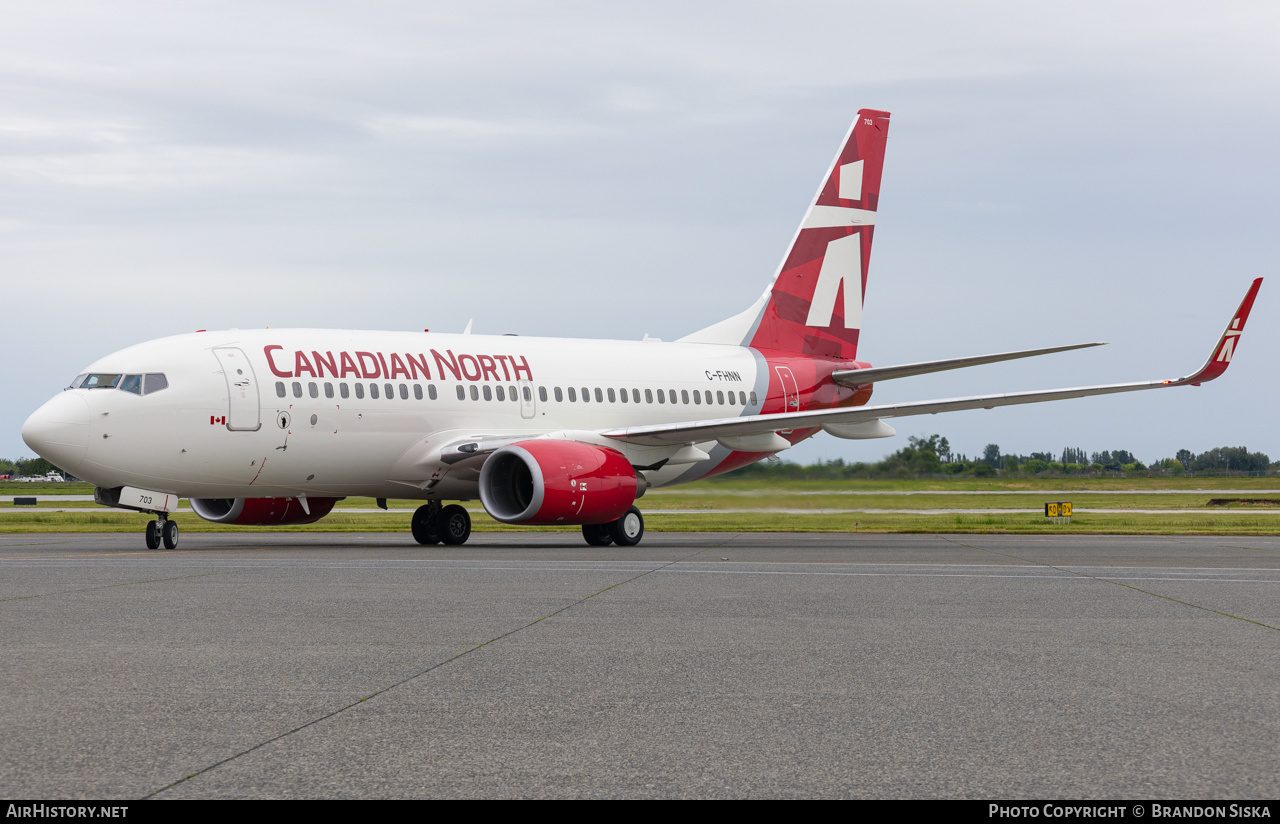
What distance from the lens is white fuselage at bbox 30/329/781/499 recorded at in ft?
65.6

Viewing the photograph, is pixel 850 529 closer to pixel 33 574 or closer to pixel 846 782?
pixel 33 574

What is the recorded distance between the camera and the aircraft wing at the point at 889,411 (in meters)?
22.6

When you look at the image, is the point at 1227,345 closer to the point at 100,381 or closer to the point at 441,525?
the point at 441,525

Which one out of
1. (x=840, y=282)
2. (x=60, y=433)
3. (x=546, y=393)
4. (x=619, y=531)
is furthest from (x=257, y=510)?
(x=840, y=282)

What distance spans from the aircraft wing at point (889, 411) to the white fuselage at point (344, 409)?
1105mm

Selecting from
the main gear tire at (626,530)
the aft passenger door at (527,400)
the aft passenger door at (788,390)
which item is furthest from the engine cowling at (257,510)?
the aft passenger door at (788,390)

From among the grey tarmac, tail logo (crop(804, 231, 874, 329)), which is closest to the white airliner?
tail logo (crop(804, 231, 874, 329))

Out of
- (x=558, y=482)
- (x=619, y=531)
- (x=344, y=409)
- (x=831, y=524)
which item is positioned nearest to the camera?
(x=558, y=482)

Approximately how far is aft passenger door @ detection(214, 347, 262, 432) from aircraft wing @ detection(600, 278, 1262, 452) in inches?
254

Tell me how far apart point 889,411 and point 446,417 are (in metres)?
8.08

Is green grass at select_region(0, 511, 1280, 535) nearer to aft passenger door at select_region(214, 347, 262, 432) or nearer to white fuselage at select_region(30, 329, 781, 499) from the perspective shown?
white fuselage at select_region(30, 329, 781, 499)

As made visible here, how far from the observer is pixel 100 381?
2017 centimetres

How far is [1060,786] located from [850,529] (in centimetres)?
2725

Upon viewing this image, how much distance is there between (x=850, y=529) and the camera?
31766 mm
